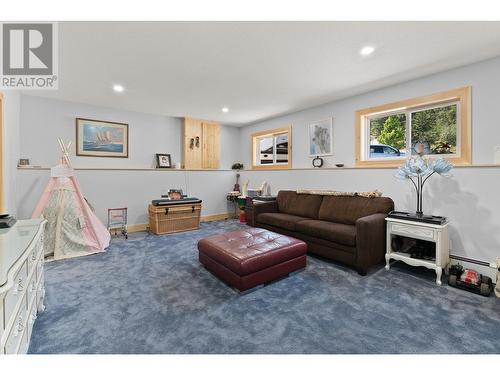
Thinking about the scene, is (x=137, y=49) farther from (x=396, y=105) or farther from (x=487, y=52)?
(x=487, y=52)

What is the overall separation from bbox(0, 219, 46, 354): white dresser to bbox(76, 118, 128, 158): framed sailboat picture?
115 inches

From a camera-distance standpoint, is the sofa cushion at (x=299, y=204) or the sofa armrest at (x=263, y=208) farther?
the sofa armrest at (x=263, y=208)

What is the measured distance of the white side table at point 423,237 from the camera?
247 centimetres

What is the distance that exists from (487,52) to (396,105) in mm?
1012

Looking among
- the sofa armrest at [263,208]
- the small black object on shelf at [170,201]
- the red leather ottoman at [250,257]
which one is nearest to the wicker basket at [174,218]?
the small black object on shelf at [170,201]

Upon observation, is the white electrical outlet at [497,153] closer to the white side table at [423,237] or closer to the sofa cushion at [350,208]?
the white side table at [423,237]

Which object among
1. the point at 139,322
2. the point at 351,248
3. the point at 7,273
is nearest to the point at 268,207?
the point at 351,248

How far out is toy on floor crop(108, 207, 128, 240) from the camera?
14.3 ft

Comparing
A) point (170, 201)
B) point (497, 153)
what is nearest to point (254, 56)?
point (497, 153)

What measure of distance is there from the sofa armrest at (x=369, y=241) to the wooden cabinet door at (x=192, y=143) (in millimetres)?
4075

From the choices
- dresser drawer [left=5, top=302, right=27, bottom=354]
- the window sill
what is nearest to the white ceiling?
the window sill

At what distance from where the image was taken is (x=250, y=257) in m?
2.27

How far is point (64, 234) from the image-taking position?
129 inches

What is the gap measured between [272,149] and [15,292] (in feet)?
16.7
